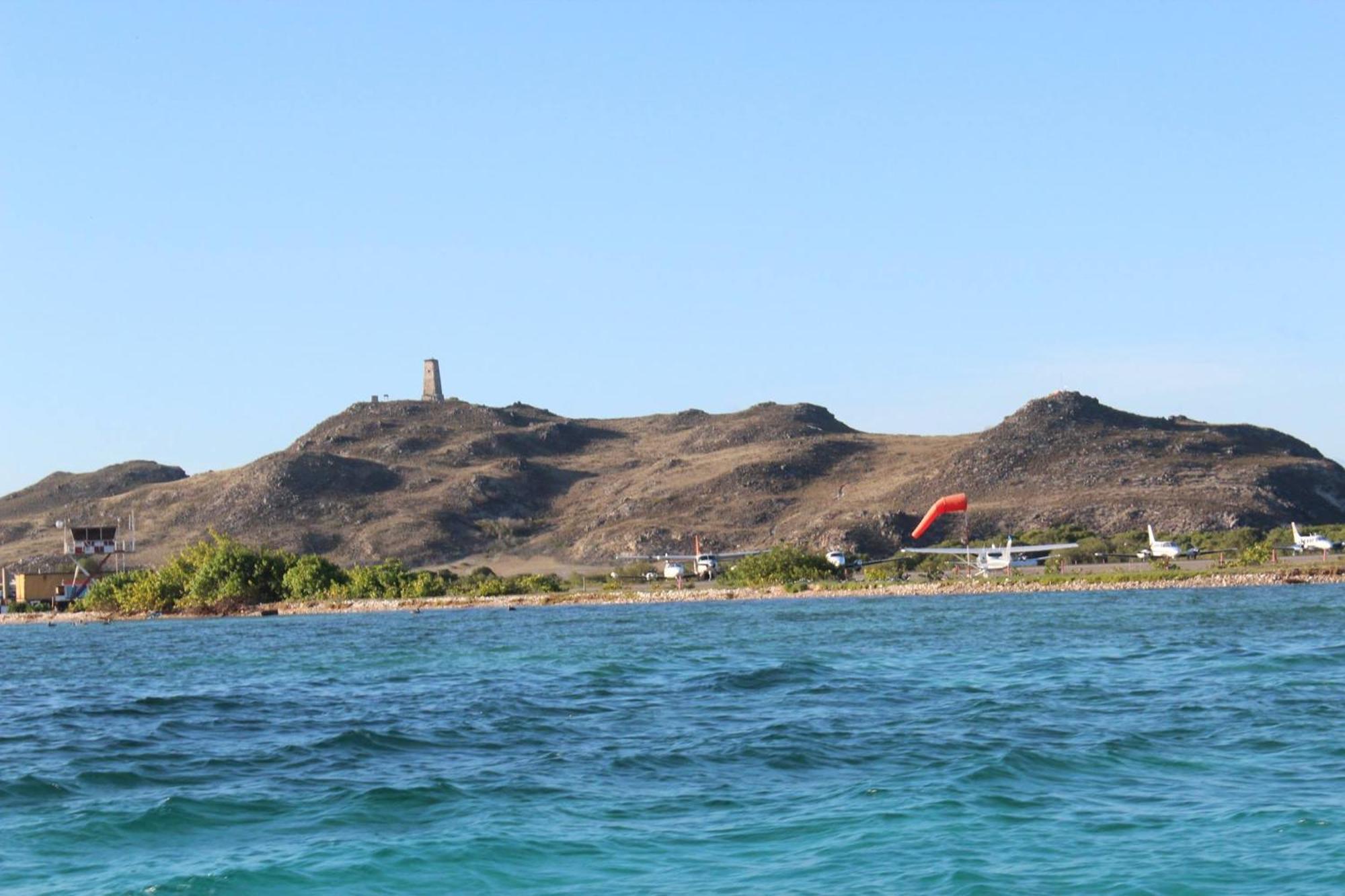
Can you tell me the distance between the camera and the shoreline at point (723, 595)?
2490 inches

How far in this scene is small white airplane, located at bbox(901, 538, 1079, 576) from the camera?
78125 mm

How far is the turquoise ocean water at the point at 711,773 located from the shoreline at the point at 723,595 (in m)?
28.3

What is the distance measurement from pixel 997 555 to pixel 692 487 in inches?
2469

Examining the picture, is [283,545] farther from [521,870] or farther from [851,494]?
[521,870]

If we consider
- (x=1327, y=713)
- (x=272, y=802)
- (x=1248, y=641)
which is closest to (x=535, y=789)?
(x=272, y=802)

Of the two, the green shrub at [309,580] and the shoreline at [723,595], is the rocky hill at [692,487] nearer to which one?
the shoreline at [723,595]

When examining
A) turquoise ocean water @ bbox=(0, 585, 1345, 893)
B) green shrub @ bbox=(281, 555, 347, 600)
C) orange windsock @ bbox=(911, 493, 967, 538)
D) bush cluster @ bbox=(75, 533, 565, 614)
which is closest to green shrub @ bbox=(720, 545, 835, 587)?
bush cluster @ bbox=(75, 533, 565, 614)

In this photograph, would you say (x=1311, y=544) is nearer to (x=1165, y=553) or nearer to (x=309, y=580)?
(x=1165, y=553)

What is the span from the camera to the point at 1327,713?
2094 centimetres

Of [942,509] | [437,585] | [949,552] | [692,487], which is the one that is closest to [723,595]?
[949,552]

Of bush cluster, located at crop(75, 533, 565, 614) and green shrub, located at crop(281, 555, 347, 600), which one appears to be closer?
bush cluster, located at crop(75, 533, 565, 614)

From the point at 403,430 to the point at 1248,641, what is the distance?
524 feet

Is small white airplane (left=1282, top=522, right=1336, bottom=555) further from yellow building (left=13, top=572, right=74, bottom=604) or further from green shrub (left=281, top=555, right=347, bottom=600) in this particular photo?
yellow building (left=13, top=572, right=74, bottom=604)

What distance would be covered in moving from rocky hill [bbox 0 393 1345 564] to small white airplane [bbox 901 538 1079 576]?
2051cm
